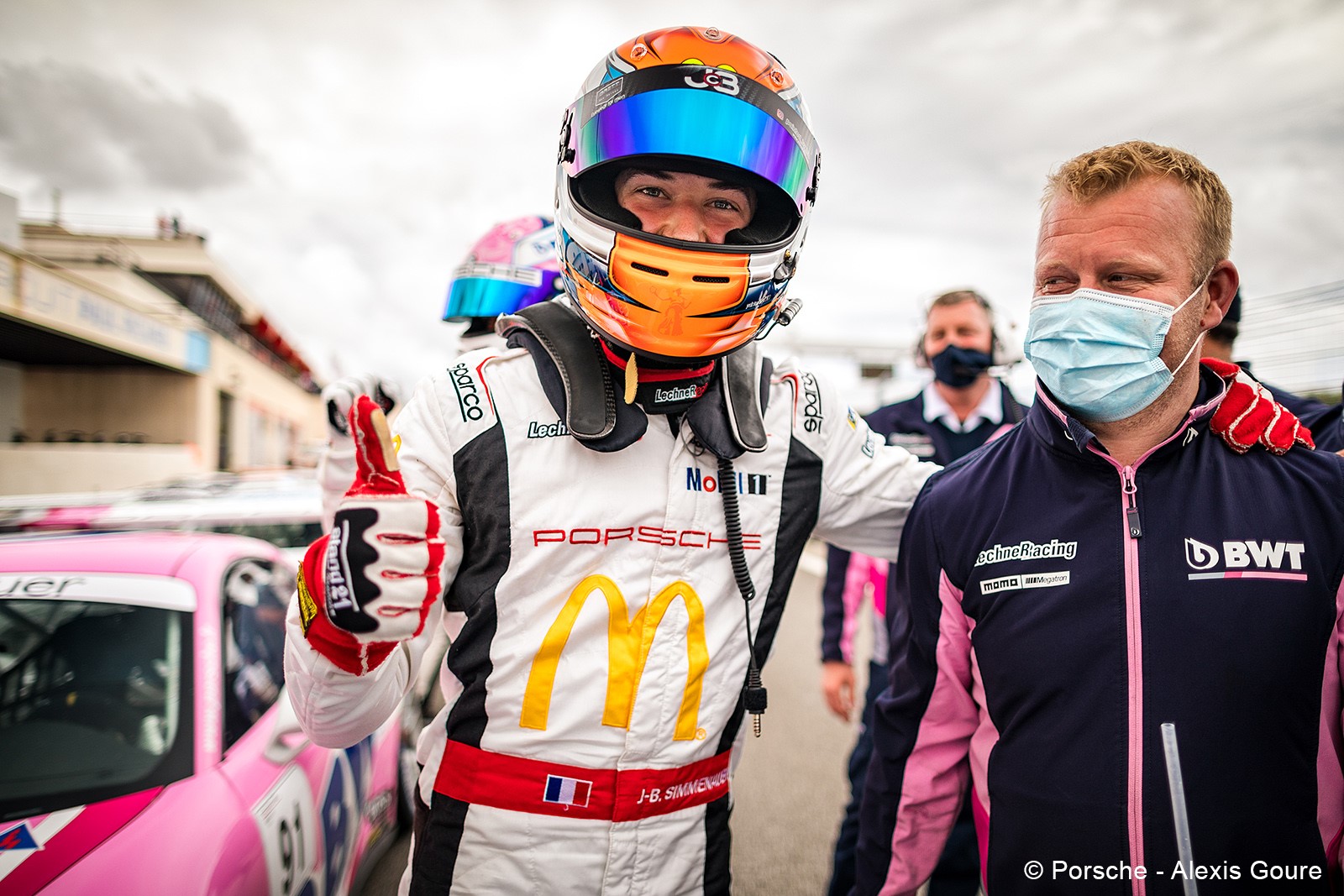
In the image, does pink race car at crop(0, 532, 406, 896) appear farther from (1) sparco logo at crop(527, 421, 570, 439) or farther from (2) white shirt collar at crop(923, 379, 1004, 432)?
(2) white shirt collar at crop(923, 379, 1004, 432)

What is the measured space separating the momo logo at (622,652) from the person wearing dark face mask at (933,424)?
66.0 inches

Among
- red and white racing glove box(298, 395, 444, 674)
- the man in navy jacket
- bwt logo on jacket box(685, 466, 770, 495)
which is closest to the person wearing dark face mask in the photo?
the man in navy jacket

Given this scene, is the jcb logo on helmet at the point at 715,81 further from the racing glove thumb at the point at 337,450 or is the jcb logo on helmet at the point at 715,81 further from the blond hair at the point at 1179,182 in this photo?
the racing glove thumb at the point at 337,450

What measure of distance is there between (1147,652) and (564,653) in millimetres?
1086

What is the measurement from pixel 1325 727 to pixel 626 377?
1429 millimetres

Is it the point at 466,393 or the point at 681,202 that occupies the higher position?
the point at 681,202

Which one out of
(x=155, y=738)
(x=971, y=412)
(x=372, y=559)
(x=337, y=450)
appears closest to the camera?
(x=372, y=559)

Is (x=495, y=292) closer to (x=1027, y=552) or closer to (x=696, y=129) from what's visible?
(x=696, y=129)

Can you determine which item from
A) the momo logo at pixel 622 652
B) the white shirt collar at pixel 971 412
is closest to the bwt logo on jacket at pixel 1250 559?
the momo logo at pixel 622 652

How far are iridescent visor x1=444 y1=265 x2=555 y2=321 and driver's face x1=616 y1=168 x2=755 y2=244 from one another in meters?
1.51

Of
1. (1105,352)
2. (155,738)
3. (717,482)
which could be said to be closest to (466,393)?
(717,482)

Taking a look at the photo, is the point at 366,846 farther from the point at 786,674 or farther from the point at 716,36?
the point at 786,674

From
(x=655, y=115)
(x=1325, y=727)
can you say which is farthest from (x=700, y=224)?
(x=1325, y=727)

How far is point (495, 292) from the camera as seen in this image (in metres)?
3.05
